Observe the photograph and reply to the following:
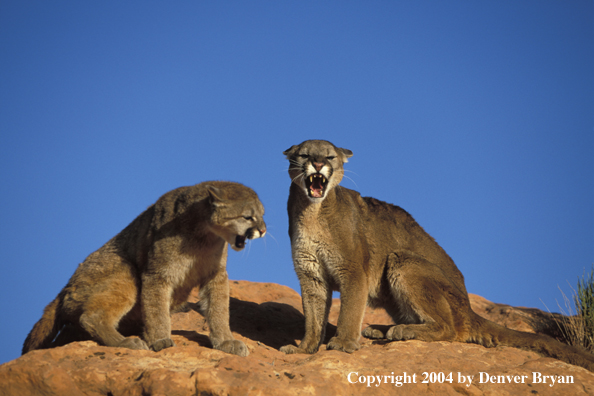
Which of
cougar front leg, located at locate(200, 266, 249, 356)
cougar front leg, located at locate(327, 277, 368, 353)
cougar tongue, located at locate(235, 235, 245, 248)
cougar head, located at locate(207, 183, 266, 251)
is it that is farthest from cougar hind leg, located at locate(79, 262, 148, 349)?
cougar front leg, located at locate(327, 277, 368, 353)

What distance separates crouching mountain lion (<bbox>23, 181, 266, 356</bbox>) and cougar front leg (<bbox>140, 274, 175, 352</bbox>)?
0.04 feet

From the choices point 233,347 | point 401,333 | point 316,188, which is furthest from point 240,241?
point 401,333

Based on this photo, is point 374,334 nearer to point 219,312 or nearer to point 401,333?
point 401,333

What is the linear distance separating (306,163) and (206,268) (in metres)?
2.07

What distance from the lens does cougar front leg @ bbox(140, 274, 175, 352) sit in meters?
6.36

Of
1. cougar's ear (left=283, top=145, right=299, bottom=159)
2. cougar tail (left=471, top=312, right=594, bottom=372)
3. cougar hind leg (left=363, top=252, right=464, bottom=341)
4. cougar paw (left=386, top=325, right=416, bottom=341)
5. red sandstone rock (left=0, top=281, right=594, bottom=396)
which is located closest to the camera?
red sandstone rock (left=0, top=281, right=594, bottom=396)

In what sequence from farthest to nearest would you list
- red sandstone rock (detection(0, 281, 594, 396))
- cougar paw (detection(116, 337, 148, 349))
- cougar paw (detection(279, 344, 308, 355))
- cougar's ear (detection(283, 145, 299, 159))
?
1. cougar's ear (detection(283, 145, 299, 159))
2. cougar paw (detection(279, 344, 308, 355))
3. cougar paw (detection(116, 337, 148, 349))
4. red sandstone rock (detection(0, 281, 594, 396))

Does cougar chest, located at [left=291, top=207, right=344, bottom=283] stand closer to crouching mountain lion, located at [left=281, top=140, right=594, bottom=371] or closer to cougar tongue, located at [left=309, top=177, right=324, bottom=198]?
crouching mountain lion, located at [left=281, top=140, right=594, bottom=371]

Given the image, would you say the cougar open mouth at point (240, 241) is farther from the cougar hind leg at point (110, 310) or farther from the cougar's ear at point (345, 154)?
the cougar's ear at point (345, 154)

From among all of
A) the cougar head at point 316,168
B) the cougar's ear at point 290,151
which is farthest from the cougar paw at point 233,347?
the cougar's ear at point 290,151

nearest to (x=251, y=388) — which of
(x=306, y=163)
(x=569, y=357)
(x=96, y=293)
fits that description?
(x=96, y=293)

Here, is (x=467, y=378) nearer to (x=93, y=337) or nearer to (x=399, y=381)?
(x=399, y=381)

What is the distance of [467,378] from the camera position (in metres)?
5.73

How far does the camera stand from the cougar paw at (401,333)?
727cm
